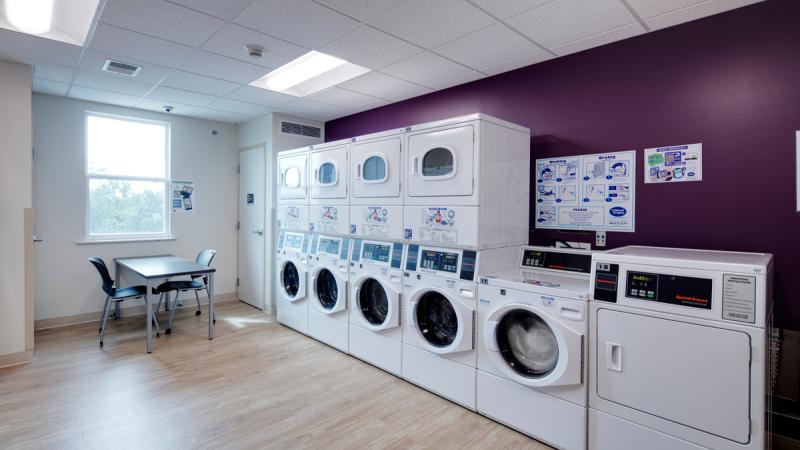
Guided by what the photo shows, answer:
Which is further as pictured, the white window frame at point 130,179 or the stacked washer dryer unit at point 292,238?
the white window frame at point 130,179

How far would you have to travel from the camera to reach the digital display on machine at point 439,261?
2820 millimetres

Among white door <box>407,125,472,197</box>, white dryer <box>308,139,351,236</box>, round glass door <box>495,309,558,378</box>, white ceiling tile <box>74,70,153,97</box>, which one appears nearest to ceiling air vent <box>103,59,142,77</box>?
white ceiling tile <box>74,70,153,97</box>

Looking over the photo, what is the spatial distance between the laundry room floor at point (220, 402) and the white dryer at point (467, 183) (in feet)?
3.97

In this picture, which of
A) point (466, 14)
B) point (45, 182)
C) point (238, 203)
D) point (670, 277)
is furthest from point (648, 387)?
point (45, 182)

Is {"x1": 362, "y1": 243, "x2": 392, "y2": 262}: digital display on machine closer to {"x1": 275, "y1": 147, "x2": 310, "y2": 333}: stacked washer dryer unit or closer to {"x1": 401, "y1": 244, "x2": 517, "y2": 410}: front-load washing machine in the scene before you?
{"x1": 401, "y1": 244, "x2": 517, "y2": 410}: front-load washing machine

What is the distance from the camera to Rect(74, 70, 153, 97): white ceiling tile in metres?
3.71

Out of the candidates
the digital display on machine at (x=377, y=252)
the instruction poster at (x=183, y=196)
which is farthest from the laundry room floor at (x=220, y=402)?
the instruction poster at (x=183, y=196)

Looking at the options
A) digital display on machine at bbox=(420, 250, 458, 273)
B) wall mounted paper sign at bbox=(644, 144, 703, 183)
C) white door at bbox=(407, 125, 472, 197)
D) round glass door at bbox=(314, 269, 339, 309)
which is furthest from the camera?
round glass door at bbox=(314, 269, 339, 309)

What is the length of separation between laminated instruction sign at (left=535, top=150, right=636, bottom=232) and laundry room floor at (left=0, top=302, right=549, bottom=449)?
157 centimetres

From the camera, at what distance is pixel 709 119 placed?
8.04ft

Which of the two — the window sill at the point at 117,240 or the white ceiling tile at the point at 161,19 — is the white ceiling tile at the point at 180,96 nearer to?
the white ceiling tile at the point at 161,19

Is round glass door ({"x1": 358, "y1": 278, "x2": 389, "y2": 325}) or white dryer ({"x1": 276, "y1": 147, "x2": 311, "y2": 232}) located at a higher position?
white dryer ({"x1": 276, "y1": 147, "x2": 311, "y2": 232})

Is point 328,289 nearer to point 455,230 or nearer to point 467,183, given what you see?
point 455,230

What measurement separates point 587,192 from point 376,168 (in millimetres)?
1682
